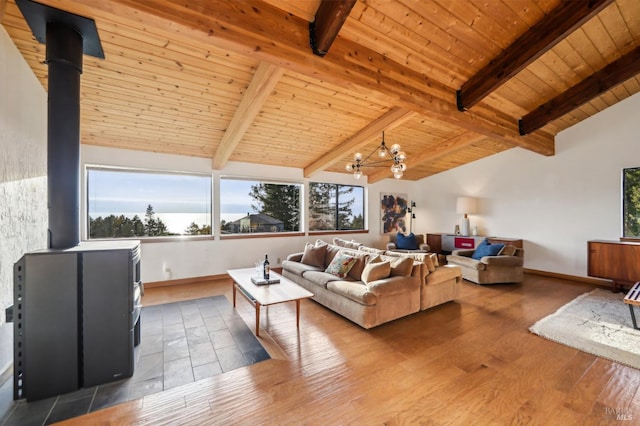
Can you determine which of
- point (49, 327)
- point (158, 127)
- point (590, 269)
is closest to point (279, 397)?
point (49, 327)

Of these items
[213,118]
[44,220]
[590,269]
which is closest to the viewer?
[44,220]

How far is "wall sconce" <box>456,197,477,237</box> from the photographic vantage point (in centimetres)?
653

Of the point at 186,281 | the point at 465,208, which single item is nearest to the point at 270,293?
the point at 186,281

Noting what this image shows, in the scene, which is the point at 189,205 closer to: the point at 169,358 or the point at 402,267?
the point at 169,358

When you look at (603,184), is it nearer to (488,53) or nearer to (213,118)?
(488,53)

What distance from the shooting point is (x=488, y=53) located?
10.3ft

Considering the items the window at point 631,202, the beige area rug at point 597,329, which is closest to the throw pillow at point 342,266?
the beige area rug at point 597,329

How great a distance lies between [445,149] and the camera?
5.55 metres

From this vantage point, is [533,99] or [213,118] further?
[533,99]

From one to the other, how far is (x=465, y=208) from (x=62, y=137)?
7280 mm

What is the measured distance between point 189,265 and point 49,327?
3.10m

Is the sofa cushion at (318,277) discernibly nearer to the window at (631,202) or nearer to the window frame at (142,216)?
the window frame at (142,216)

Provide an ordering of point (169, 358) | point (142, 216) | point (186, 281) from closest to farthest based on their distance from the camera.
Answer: point (169, 358) → point (142, 216) → point (186, 281)

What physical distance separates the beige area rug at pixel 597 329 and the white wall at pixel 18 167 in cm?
516
